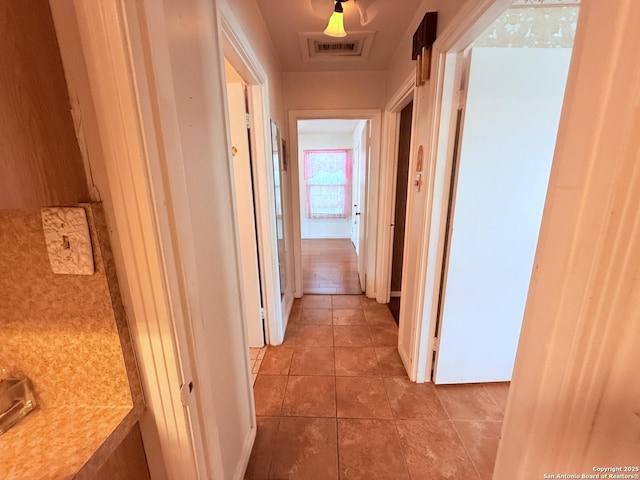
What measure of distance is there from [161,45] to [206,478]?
1054mm

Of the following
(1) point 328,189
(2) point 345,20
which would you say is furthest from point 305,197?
(2) point 345,20

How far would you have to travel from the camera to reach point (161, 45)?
0.51 m

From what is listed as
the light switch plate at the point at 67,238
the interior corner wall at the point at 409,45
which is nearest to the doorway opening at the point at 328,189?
the interior corner wall at the point at 409,45

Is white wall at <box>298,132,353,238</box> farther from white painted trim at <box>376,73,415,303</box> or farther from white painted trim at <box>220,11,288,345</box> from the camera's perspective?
white painted trim at <box>220,11,288,345</box>

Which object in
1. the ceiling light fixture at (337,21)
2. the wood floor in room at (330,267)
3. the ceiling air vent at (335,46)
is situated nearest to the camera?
the ceiling light fixture at (337,21)

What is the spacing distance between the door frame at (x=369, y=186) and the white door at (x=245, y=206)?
1.00 metres

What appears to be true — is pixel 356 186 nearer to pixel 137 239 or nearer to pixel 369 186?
pixel 369 186

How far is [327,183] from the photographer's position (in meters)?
5.87

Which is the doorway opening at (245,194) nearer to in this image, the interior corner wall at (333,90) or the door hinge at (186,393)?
the door hinge at (186,393)

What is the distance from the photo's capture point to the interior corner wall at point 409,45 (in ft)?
3.98

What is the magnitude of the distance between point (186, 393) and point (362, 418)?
1317mm

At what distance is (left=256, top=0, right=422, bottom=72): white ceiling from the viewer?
158 centimetres

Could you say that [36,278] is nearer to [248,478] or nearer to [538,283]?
[538,283]

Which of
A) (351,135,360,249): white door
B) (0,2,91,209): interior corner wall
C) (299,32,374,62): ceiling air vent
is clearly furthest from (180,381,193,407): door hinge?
(351,135,360,249): white door
